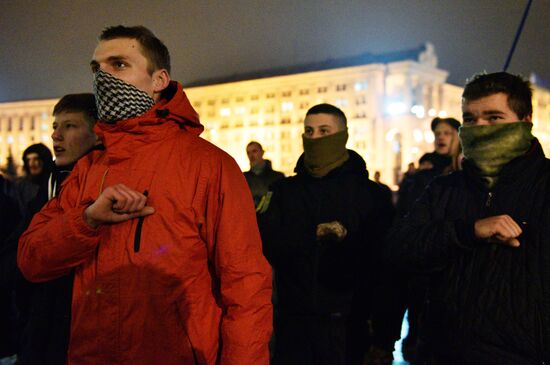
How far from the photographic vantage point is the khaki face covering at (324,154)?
4.27 m

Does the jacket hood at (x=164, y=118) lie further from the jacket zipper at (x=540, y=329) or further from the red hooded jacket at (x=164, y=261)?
the jacket zipper at (x=540, y=329)

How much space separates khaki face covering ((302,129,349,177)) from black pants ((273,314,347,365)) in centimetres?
102

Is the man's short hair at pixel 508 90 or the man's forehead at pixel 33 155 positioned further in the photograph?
the man's forehead at pixel 33 155

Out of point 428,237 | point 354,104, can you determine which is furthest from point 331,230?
point 354,104

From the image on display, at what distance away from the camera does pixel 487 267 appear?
8.62 feet

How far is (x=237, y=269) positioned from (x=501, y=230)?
107 cm

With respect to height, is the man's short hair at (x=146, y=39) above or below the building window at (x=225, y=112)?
below

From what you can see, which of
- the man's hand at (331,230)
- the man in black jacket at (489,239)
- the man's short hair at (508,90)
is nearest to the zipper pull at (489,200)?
the man in black jacket at (489,239)

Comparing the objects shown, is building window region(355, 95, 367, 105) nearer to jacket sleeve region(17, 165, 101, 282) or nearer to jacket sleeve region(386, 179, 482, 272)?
jacket sleeve region(386, 179, 482, 272)

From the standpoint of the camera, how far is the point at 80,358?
220 centimetres

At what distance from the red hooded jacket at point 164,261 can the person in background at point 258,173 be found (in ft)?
24.1

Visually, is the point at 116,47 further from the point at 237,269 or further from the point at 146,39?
the point at 237,269

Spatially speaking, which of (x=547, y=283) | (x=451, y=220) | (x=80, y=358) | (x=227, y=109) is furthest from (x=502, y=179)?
(x=227, y=109)

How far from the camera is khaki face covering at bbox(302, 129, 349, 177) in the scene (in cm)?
427
